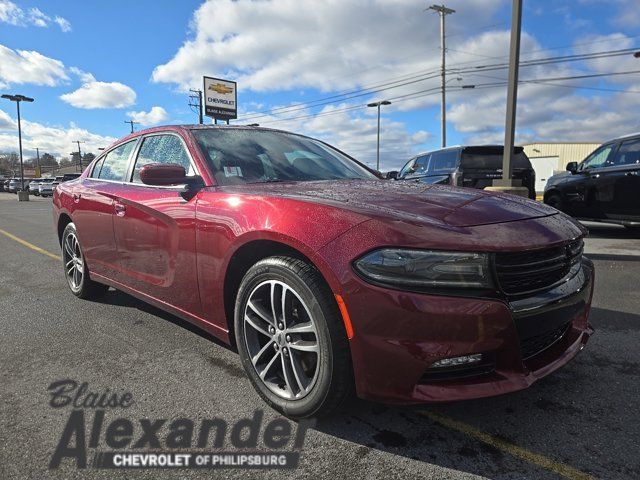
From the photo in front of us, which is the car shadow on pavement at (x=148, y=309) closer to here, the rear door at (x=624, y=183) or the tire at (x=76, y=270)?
the tire at (x=76, y=270)

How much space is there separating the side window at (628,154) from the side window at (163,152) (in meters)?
7.29

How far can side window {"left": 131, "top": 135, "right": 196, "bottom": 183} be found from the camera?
318 cm

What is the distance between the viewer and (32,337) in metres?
3.55

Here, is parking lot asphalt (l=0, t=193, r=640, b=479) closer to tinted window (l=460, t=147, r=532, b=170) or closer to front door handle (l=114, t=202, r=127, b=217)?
front door handle (l=114, t=202, r=127, b=217)

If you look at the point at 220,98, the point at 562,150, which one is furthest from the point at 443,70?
the point at 562,150

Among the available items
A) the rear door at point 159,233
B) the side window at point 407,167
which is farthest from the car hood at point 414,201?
the side window at point 407,167

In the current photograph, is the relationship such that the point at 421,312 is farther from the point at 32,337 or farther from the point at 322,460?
the point at 32,337

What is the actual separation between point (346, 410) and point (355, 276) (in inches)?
28.7

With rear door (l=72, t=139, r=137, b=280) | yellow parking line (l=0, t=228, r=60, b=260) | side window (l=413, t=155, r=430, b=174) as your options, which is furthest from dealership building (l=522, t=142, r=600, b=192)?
rear door (l=72, t=139, r=137, b=280)

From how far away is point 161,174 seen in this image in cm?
280

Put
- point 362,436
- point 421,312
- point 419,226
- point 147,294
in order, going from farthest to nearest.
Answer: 1. point 147,294
2. point 362,436
3. point 419,226
4. point 421,312

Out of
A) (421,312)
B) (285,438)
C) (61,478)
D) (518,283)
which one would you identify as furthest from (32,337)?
(518,283)

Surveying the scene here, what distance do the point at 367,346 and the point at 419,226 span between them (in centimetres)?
54

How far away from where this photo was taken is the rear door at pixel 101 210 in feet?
12.3
